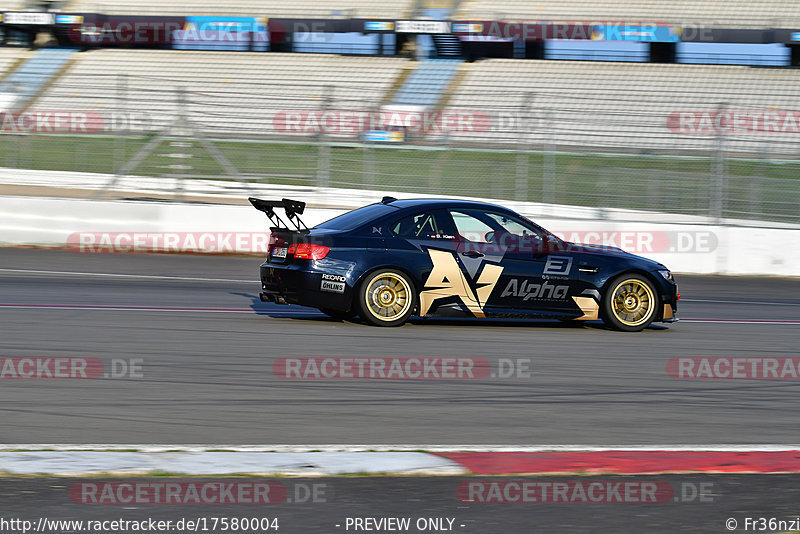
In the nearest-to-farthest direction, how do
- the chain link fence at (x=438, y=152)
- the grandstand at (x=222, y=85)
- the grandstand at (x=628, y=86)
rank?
the chain link fence at (x=438, y=152) → the grandstand at (x=222, y=85) → the grandstand at (x=628, y=86)

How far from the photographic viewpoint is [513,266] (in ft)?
32.7

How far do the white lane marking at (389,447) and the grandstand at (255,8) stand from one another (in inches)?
1305

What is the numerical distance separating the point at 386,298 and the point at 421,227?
806 mm

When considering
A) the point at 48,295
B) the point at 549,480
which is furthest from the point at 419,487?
the point at 48,295

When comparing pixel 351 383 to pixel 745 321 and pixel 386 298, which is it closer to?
pixel 386 298

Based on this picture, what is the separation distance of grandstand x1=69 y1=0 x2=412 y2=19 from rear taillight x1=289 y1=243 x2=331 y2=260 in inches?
1135

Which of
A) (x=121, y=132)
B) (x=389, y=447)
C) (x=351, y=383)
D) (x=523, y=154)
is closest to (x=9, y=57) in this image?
(x=121, y=132)

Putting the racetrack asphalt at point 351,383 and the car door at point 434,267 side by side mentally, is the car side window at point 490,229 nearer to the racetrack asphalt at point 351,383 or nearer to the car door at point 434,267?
the car door at point 434,267

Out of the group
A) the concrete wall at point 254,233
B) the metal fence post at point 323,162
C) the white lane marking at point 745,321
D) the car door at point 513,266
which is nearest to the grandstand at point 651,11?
the concrete wall at point 254,233

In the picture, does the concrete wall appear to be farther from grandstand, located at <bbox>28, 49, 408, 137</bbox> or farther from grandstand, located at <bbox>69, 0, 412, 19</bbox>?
grandstand, located at <bbox>69, 0, 412, 19</bbox>

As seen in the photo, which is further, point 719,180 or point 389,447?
point 719,180

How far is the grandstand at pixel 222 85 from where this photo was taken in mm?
18047

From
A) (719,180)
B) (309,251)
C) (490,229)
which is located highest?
(719,180)

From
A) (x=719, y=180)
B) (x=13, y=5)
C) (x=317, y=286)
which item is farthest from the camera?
(x=13, y=5)
